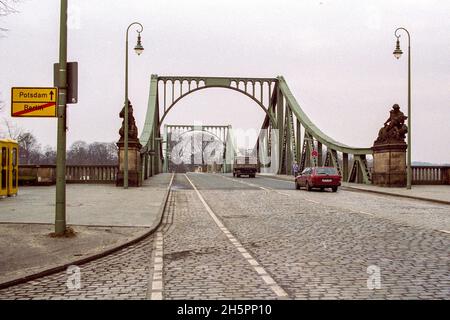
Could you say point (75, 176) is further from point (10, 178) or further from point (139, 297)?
point (139, 297)

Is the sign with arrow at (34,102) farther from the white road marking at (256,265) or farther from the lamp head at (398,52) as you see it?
the lamp head at (398,52)

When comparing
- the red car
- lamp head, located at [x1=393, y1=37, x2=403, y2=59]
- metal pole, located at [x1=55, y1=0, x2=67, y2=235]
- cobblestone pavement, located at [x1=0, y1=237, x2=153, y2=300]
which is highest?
lamp head, located at [x1=393, y1=37, x2=403, y2=59]

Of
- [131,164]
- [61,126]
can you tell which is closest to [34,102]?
[61,126]

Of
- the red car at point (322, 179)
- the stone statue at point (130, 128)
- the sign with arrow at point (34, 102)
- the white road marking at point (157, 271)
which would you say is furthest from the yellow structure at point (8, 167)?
the red car at point (322, 179)

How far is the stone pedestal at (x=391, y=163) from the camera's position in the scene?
29172 millimetres

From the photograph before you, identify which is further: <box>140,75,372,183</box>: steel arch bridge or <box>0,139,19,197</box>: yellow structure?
<box>140,75,372,183</box>: steel arch bridge

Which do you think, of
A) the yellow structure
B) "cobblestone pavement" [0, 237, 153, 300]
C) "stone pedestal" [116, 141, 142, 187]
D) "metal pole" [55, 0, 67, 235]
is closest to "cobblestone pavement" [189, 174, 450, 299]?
"cobblestone pavement" [0, 237, 153, 300]

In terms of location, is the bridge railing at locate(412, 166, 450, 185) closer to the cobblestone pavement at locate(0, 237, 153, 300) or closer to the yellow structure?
the yellow structure

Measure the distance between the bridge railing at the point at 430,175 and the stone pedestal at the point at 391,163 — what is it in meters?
4.41

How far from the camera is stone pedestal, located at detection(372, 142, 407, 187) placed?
29172mm

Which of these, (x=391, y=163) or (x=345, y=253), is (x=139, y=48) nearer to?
(x=391, y=163)

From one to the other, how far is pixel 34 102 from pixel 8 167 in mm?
11403

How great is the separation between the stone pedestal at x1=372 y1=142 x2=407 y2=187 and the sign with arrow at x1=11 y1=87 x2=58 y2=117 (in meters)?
22.9

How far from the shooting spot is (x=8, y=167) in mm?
19859
